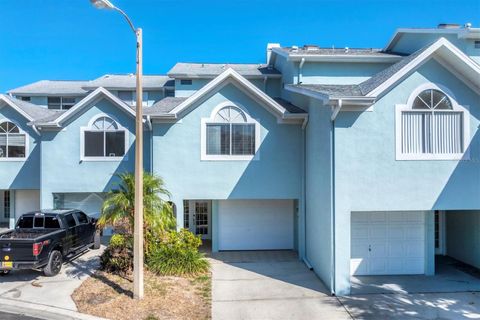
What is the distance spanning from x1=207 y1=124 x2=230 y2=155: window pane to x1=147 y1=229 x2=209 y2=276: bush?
11.4ft

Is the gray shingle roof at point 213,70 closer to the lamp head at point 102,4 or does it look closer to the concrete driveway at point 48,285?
the lamp head at point 102,4

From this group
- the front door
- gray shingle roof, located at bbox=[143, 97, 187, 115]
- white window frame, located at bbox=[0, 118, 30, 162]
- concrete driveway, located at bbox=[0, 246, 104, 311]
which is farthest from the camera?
the front door

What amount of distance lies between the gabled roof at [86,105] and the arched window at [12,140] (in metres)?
2.59

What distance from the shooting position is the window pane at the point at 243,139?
1265cm

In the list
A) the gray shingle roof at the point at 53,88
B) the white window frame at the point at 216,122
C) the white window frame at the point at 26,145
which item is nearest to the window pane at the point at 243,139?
the white window frame at the point at 216,122

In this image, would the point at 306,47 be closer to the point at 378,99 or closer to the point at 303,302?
the point at 378,99

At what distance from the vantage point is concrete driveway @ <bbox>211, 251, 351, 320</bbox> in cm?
802

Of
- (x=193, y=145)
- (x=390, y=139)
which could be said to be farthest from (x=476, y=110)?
(x=193, y=145)

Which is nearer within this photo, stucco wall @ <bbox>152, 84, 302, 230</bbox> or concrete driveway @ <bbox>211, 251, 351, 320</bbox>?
concrete driveway @ <bbox>211, 251, 351, 320</bbox>

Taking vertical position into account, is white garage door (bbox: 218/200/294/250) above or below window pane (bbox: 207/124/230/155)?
below

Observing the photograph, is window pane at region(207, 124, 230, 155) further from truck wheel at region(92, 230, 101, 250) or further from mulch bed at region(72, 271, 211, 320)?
truck wheel at region(92, 230, 101, 250)

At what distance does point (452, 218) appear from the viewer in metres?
12.8

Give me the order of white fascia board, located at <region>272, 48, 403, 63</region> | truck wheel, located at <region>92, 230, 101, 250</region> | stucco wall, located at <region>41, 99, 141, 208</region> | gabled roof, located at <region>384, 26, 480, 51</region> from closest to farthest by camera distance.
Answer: truck wheel, located at <region>92, 230, 101, 250</region>
stucco wall, located at <region>41, 99, 141, 208</region>
white fascia board, located at <region>272, 48, 403, 63</region>
gabled roof, located at <region>384, 26, 480, 51</region>

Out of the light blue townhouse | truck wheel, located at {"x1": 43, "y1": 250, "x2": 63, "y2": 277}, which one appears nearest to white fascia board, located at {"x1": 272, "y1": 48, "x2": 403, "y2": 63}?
the light blue townhouse
